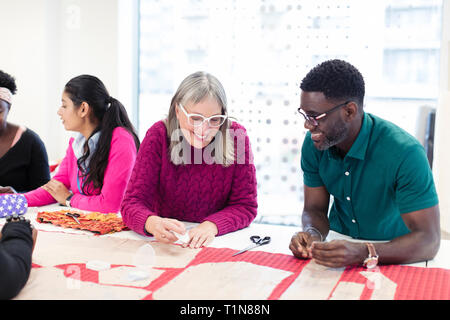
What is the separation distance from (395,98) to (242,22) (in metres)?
1.45

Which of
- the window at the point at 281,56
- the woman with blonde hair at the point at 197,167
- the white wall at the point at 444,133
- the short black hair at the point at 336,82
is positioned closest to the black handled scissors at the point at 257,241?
the woman with blonde hair at the point at 197,167

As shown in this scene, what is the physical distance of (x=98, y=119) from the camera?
2.50 meters

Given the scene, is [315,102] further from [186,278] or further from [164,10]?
[164,10]

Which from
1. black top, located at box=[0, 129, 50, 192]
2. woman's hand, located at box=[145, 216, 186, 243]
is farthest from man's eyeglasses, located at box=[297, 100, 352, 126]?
black top, located at box=[0, 129, 50, 192]

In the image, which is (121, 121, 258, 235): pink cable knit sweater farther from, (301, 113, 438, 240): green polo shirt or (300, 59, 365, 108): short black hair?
(300, 59, 365, 108): short black hair

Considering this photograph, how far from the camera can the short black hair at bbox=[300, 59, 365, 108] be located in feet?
5.53

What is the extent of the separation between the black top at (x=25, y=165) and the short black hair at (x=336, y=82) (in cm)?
183

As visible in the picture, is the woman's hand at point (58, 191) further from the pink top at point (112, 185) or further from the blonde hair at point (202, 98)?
the blonde hair at point (202, 98)

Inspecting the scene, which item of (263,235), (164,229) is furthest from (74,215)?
(263,235)

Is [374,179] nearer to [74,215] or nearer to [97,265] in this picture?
[97,265]

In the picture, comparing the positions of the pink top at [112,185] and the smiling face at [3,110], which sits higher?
the smiling face at [3,110]

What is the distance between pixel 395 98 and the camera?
12.7 ft

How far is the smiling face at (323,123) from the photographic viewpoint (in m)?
1.69

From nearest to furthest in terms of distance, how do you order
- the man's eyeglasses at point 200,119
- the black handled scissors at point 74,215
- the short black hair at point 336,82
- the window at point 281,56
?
the short black hair at point 336,82 → the man's eyeglasses at point 200,119 → the black handled scissors at point 74,215 → the window at point 281,56
